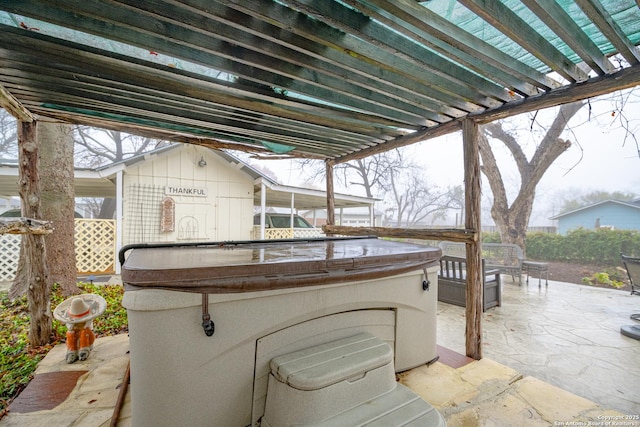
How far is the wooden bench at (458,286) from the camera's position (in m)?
4.95

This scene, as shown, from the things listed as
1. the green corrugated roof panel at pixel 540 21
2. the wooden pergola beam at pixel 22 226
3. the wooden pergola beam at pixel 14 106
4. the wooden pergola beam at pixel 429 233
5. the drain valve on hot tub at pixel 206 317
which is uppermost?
the green corrugated roof panel at pixel 540 21

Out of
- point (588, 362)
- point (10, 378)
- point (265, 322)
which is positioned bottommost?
point (588, 362)

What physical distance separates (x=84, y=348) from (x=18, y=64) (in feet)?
8.31

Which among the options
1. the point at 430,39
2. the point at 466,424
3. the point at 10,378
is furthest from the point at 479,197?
the point at 10,378

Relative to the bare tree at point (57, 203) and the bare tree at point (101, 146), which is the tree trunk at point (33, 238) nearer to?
the bare tree at point (57, 203)

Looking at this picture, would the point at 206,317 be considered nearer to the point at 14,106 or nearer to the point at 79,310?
the point at 79,310

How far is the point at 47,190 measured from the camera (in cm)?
453

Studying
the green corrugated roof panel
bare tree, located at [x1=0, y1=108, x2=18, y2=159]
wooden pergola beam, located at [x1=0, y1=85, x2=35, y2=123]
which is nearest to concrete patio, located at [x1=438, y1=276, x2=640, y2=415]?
the green corrugated roof panel

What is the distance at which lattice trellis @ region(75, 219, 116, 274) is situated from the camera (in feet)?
24.4

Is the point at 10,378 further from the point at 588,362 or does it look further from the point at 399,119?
the point at 588,362

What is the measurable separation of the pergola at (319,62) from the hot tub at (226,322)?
1.36 m

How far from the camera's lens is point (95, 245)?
759cm

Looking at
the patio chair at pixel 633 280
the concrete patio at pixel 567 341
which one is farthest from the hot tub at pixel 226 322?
the patio chair at pixel 633 280

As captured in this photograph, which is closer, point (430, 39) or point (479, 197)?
point (430, 39)
